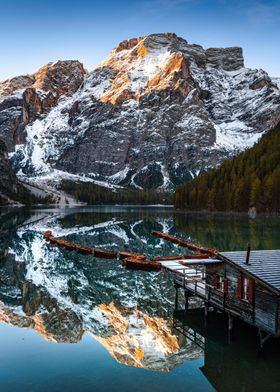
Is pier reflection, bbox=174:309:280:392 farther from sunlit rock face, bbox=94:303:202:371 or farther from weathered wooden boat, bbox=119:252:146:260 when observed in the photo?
weathered wooden boat, bbox=119:252:146:260

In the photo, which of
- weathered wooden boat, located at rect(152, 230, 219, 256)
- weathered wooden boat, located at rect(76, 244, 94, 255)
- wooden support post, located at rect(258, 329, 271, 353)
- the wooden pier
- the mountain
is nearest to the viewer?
the wooden pier

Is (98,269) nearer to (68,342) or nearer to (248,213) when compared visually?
(68,342)

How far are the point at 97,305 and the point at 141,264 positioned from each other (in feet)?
66.2

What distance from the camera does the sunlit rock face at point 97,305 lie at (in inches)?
1176

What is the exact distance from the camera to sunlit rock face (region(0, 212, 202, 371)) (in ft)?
98.0

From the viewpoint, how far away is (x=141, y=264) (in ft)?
198

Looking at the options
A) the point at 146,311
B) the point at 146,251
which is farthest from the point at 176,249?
the point at 146,311

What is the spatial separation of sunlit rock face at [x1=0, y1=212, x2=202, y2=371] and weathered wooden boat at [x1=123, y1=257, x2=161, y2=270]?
1.56m

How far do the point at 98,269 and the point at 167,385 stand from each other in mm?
37822

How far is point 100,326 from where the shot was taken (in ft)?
113

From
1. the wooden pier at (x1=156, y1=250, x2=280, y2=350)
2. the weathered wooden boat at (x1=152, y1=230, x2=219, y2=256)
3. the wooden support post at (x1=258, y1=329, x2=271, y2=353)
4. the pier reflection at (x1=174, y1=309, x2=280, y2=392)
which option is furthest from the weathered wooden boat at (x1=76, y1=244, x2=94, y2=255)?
the wooden support post at (x1=258, y1=329, x2=271, y2=353)

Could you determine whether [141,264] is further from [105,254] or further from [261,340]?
[261,340]

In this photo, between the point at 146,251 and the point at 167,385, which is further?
the point at 146,251

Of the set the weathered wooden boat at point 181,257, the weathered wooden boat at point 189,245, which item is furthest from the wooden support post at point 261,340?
the weathered wooden boat at point 189,245
